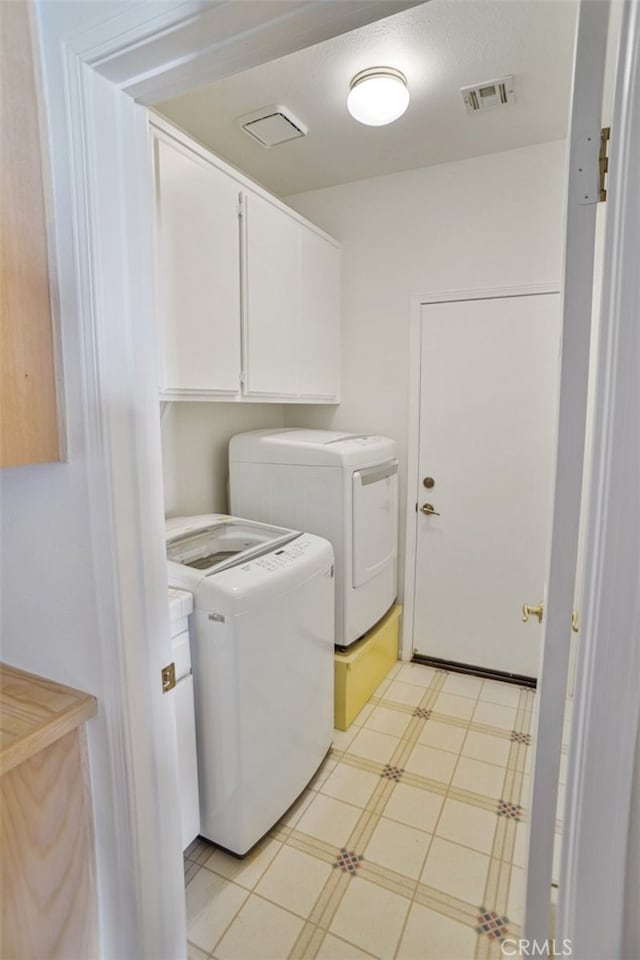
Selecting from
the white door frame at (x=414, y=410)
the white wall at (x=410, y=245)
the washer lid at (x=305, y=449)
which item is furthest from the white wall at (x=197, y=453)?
the white door frame at (x=414, y=410)

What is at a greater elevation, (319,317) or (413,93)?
(413,93)

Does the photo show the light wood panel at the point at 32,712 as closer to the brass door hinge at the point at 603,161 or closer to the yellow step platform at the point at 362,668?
the brass door hinge at the point at 603,161

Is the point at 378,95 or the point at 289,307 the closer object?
the point at 378,95

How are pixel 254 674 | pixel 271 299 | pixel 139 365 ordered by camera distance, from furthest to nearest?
pixel 271 299 < pixel 254 674 < pixel 139 365

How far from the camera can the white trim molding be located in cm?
53

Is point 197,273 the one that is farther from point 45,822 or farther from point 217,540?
point 45,822

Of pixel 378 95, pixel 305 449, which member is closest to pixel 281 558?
pixel 305 449

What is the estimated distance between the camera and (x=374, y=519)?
2.36 meters

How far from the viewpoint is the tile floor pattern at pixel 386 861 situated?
1340mm

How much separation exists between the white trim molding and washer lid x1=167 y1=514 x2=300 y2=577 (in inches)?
46.0

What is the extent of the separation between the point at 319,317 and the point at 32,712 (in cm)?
218

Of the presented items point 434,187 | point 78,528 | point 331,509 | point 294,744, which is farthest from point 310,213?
point 294,744

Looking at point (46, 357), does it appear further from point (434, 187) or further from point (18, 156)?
point (434, 187)

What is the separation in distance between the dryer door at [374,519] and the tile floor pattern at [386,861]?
Answer: 751mm
